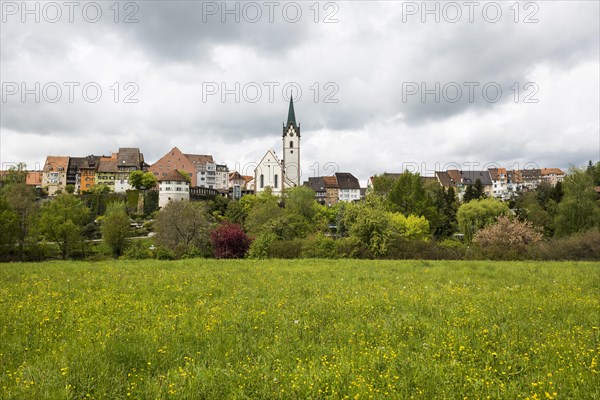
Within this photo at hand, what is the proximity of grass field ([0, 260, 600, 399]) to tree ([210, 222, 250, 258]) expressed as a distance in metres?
27.7

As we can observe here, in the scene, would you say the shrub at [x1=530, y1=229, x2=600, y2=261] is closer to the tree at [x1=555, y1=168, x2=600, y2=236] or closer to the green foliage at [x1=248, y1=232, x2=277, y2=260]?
the green foliage at [x1=248, y1=232, x2=277, y2=260]

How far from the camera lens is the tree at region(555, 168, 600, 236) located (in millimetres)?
55469

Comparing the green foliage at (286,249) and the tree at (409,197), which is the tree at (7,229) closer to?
the green foliage at (286,249)

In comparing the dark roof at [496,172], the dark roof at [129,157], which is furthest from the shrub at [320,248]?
the dark roof at [496,172]

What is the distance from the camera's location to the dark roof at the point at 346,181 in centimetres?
15038

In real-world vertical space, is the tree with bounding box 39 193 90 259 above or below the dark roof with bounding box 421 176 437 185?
below

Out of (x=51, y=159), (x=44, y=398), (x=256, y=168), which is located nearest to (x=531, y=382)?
(x=44, y=398)

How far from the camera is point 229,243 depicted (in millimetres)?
40469

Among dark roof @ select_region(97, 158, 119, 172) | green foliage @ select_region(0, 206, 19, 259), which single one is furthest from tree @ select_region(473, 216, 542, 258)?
dark roof @ select_region(97, 158, 119, 172)

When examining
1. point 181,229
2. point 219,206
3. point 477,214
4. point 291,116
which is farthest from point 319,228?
point 291,116

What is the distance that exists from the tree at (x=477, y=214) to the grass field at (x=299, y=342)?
181 feet

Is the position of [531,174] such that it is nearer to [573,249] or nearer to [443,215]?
[443,215]

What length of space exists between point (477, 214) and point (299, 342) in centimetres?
6406

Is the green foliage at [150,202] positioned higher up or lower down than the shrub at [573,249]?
higher up
